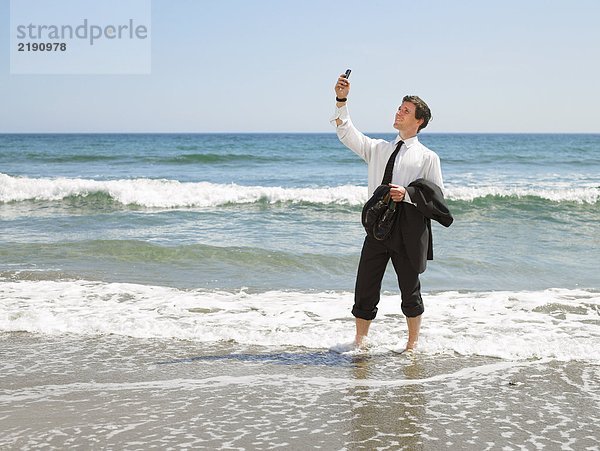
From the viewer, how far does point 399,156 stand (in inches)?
185

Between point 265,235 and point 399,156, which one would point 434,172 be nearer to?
point 399,156

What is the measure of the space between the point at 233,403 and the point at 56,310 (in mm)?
2765

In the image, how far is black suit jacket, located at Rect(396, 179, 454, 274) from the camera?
4559mm

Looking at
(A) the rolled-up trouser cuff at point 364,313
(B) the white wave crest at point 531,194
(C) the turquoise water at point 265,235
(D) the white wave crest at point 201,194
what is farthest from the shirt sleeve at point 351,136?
(B) the white wave crest at point 531,194

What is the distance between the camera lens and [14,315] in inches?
233

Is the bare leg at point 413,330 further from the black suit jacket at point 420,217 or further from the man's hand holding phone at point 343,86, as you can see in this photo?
the man's hand holding phone at point 343,86

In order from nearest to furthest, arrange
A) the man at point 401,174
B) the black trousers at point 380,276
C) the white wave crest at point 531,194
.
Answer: the man at point 401,174
the black trousers at point 380,276
the white wave crest at point 531,194

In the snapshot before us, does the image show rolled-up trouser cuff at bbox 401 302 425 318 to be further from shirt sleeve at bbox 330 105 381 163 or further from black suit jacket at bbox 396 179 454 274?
shirt sleeve at bbox 330 105 381 163

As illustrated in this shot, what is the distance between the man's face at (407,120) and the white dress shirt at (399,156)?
2.6 inches

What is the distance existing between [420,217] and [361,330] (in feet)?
3.24

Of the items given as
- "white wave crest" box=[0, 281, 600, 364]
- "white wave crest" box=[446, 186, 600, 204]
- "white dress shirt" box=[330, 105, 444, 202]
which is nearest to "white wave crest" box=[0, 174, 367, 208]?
"white wave crest" box=[446, 186, 600, 204]

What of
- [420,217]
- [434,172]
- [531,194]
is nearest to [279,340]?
[420,217]

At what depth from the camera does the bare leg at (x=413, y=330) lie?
5004 millimetres

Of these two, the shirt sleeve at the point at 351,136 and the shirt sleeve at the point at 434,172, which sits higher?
the shirt sleeve at the point at 351,136
